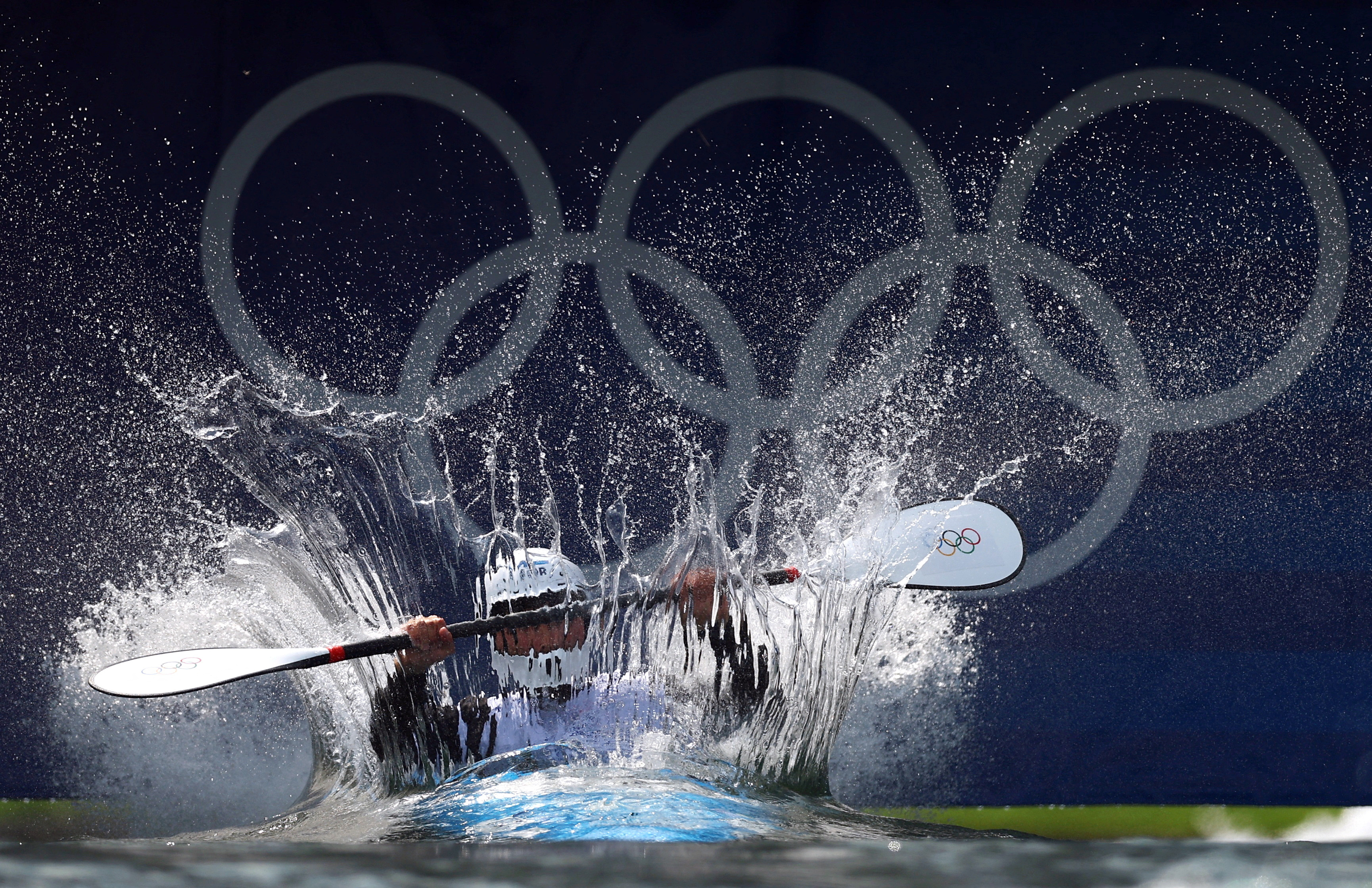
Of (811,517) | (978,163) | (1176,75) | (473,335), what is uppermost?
(1176,75)

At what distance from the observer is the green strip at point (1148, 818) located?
227 cm

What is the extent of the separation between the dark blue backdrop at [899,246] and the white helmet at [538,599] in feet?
1.80

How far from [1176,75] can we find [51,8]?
232 cm

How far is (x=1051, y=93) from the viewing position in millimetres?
2260

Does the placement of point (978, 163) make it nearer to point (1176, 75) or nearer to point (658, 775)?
point (1176, 75)

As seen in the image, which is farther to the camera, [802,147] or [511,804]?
[802,147]

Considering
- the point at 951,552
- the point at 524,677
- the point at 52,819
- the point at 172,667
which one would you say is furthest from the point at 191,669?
the point at 951,552

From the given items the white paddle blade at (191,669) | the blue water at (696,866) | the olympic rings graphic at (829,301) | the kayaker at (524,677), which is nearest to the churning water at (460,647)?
the kayaker at (524,677)

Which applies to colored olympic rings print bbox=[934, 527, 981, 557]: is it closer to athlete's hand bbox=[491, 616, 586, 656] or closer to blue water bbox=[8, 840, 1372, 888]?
athlete's hand bbox=[491, 616, 586, 656]

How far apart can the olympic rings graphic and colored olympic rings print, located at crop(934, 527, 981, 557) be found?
231mm

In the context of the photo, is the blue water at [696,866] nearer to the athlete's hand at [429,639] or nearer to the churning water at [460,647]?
the churning water at [460,647]

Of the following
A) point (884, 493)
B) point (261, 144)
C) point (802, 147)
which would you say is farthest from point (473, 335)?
point (884, 493)

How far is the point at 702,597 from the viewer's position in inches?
75.5

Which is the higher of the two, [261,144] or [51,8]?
[51,8]
